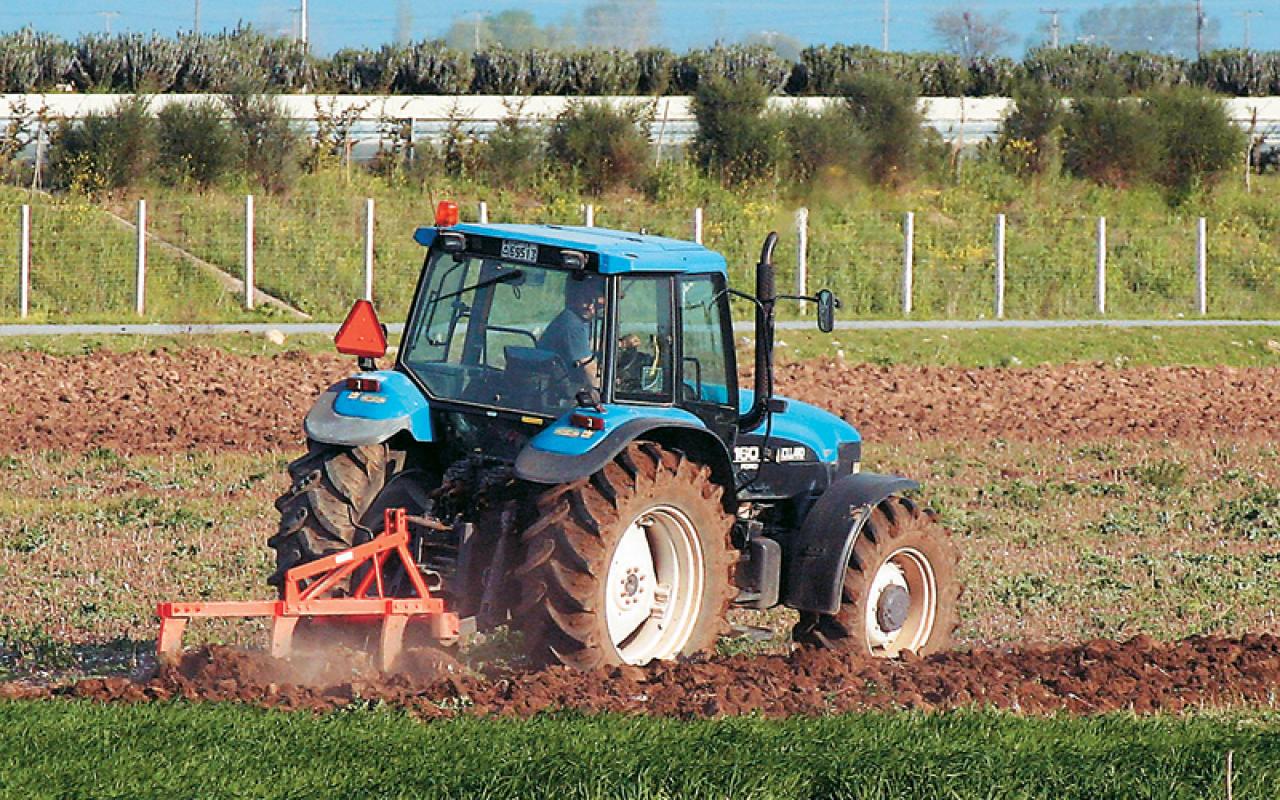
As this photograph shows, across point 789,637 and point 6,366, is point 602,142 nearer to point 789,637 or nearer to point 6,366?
point 6,366

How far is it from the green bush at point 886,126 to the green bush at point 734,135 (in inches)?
94.3

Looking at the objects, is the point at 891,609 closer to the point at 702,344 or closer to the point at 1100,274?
the point at 702,344

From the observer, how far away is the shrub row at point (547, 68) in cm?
4412

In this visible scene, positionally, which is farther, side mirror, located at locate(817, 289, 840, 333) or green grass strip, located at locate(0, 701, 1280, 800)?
side mirror, located at locate(817, 289, 840, 333)

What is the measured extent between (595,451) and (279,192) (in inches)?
1183

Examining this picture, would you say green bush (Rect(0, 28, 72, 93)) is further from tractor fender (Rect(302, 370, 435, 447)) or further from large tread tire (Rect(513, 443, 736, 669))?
large tread tire (Rect(513, 443, 736, 669))

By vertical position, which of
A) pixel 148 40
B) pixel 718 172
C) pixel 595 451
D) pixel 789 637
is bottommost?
pixel 789 637

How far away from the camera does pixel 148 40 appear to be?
148 feet

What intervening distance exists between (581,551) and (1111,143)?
37523 millimetres

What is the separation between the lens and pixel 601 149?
40281 mm

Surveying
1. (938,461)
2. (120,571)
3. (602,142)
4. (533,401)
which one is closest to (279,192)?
(602,142)

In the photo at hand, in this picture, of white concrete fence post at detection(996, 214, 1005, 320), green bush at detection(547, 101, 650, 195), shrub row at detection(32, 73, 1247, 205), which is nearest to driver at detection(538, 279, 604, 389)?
white concrete fence post at detection(996, 214, 1005, 320)

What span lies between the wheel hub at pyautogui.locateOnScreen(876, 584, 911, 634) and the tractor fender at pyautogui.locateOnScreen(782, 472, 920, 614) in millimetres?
427

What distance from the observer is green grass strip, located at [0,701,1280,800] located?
700 centimetres
